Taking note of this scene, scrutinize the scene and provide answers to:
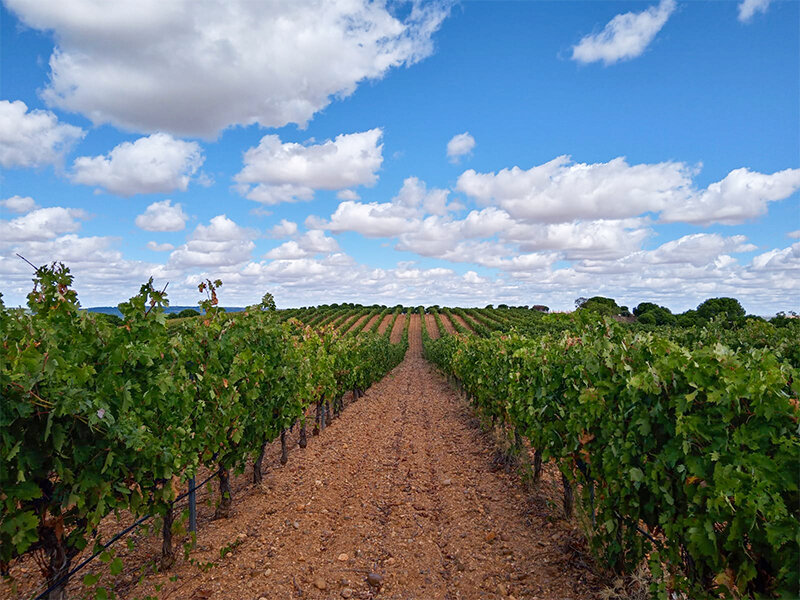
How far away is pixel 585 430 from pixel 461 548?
7.10 feet

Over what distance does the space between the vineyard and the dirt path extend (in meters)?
0.03

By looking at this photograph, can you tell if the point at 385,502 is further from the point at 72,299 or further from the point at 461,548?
the point at 72,299

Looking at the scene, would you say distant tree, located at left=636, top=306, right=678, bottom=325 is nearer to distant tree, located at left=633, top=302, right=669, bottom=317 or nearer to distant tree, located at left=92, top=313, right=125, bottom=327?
distant tree, located at left=633, top=302, right=669, bottom=317

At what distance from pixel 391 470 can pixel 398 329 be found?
5792 cm

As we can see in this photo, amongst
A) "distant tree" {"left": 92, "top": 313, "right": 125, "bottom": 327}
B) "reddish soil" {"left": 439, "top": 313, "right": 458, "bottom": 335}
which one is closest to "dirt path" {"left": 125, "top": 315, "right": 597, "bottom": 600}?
"distant tree" {"left": 92, "top": 313, "right": 125, "bottom": 327}

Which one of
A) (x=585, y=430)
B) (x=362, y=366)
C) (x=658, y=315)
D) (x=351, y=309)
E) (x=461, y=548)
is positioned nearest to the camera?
(x=585, y=430)

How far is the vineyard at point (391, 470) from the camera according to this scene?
315 cm

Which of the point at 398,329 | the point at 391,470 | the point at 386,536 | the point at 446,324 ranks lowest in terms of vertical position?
the point at 391,470

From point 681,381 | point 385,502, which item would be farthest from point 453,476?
point 681,381

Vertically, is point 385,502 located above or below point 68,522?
below

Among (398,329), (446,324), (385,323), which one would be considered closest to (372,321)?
(385,323)

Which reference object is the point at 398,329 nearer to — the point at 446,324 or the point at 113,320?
the point at 446,324

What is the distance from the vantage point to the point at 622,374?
14.1 ft

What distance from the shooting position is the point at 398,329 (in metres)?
66.7
